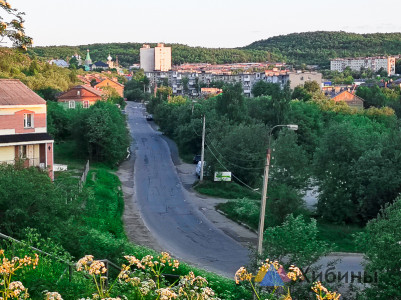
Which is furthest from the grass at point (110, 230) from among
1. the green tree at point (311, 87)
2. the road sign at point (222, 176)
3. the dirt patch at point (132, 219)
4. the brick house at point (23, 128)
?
the green tree at point (311, 87)

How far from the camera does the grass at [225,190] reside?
30547 mm

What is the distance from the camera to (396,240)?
11.5 metres

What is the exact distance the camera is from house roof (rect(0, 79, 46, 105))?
984 inches

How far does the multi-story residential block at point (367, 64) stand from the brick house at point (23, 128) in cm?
14895

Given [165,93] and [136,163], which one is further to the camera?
[165,93]

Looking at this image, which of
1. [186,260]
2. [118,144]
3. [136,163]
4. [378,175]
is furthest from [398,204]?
[136,163]

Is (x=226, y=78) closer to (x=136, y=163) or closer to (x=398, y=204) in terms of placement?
(x=136, y=163)

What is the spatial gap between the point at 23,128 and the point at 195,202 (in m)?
8.98

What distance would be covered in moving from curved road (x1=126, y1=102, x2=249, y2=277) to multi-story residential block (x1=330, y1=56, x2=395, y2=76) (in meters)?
135

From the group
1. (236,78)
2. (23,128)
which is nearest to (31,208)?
(23,128)

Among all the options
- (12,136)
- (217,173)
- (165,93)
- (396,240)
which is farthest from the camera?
(165,93)

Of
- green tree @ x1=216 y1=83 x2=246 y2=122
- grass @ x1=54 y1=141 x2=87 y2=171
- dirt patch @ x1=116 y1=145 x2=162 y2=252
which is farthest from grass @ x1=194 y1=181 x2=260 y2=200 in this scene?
green tree @ x1=216 y1=83 x2=246 y2=122

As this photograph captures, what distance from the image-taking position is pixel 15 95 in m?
25.6

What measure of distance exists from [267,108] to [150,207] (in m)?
22.3
